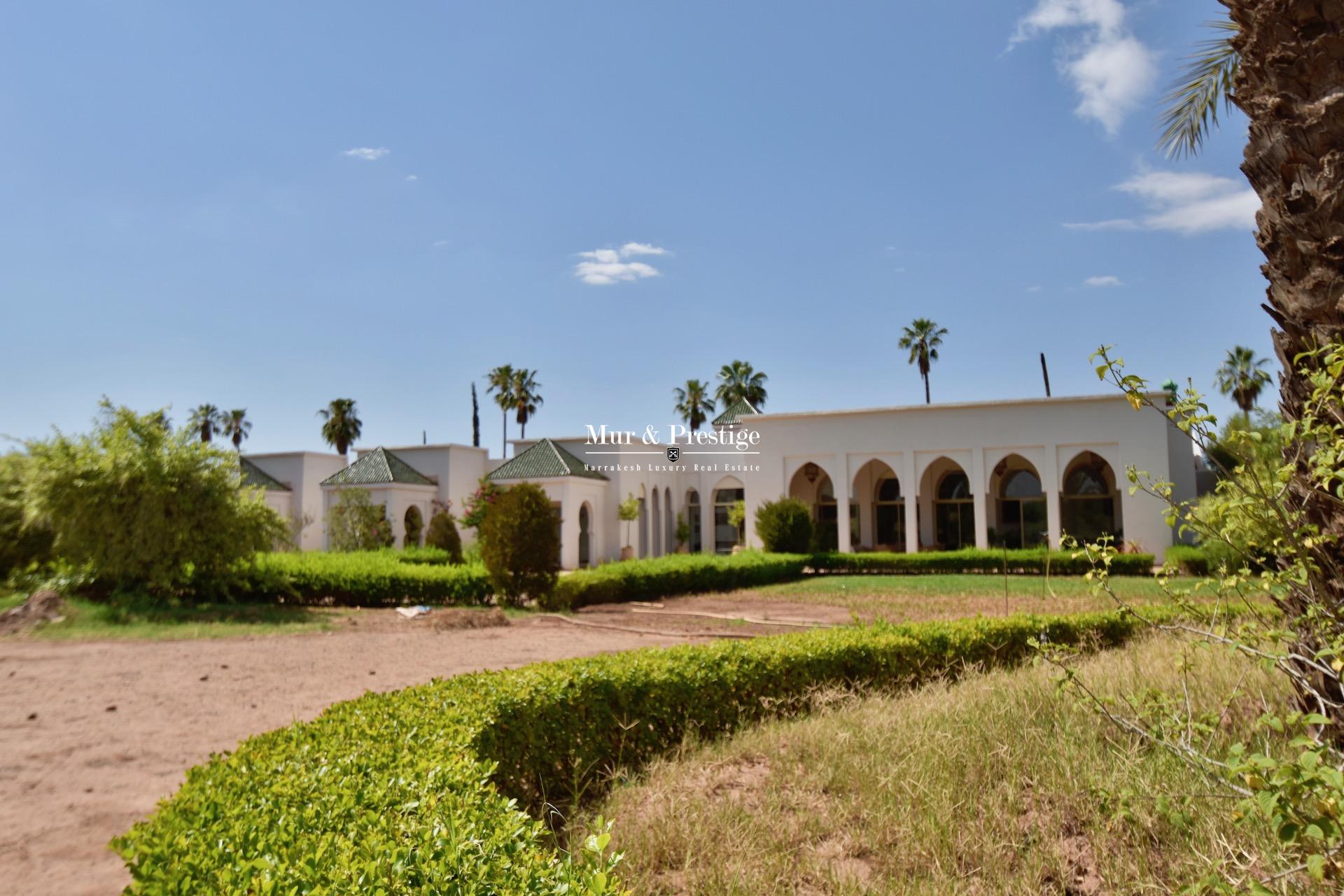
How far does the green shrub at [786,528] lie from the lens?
2670 cm

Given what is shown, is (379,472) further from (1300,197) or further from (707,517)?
(1300,197)

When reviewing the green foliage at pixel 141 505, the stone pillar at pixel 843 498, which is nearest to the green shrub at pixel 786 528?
the stone pillar at pixel 843 498

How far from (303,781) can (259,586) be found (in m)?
14.6

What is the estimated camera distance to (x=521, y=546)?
53.5ft

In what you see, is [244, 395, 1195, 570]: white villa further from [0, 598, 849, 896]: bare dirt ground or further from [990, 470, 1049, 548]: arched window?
[0, 598, 849, 896]: bare dirt ground

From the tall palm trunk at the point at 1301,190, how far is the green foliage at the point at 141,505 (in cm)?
1566

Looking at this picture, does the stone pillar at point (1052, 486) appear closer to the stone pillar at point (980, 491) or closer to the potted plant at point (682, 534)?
the stone pillar at point (980, 491)

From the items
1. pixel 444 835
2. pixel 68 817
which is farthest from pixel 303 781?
pixel 68 817

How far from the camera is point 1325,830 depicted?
2096 mm

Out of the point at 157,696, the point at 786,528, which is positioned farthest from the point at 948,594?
the point at 157,696

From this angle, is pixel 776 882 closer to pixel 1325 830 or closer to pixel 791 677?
pixel 1325 830

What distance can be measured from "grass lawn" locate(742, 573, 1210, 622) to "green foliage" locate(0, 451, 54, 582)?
14992 millimetres

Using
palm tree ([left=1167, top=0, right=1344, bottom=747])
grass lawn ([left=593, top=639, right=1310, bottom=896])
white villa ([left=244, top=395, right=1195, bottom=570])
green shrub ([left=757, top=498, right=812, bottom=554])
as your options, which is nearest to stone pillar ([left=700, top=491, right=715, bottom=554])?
white villa ([left=244, top=395, right=1195, bottom=570])

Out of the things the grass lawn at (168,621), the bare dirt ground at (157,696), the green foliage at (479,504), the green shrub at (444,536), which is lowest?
the bare dirt ground at (157,696)
